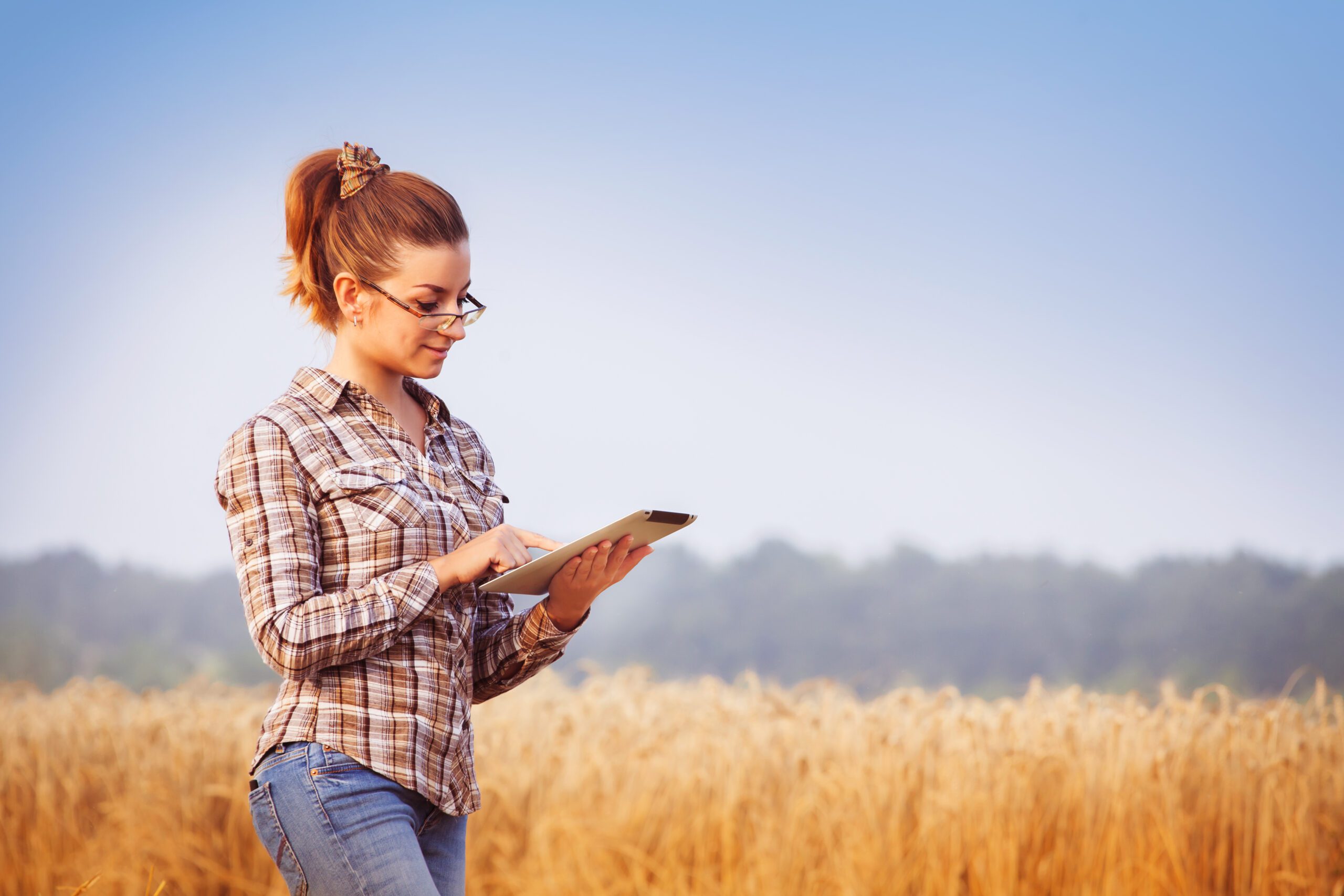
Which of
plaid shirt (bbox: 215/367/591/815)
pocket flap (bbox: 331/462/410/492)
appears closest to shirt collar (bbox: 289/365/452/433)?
plaid shirt (bbox: 215/367/591/815)

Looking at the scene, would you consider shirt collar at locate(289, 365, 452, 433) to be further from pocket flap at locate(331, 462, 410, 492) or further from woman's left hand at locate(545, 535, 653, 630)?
woman's left hand at locate(545, 535, 653, 630)

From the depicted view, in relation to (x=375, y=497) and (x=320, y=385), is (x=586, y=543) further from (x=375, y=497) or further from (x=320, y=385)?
(x=320, y=385)

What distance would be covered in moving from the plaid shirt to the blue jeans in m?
0.02

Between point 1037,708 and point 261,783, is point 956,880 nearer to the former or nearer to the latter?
point 1037,708

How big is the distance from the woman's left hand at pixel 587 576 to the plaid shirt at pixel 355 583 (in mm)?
23

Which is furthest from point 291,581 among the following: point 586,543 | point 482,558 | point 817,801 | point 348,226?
point 817,801

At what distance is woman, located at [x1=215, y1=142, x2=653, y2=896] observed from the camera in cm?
110

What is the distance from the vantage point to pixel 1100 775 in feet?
10.1

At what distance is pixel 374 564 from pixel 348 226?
435 millimetres

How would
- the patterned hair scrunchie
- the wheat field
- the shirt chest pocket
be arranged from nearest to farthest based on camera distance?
the shirt chest pocket < the patterned hair scrunchie < the wheat field

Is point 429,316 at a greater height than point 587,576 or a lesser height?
greater

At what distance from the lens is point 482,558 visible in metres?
1.15

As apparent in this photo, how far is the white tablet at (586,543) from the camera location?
1.15m

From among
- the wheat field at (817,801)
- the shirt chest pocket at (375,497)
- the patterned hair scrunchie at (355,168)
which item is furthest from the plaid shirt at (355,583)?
the wheat field at (817,801)
